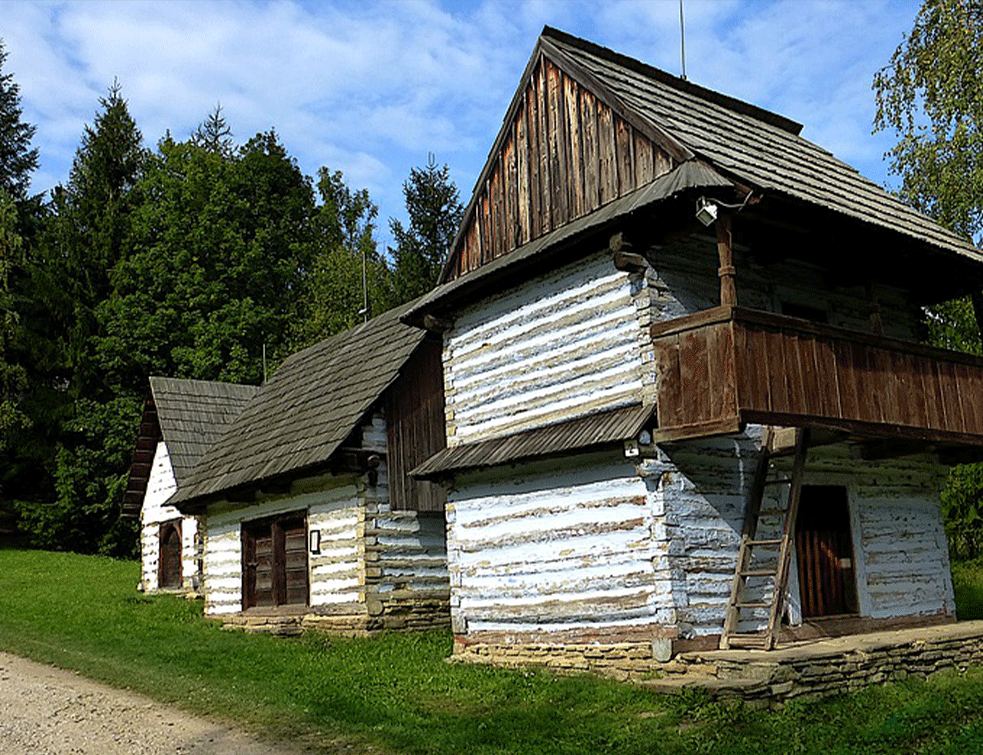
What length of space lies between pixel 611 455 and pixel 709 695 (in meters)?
3.01

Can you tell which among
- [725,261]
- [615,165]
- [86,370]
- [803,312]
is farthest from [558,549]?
[86,370]

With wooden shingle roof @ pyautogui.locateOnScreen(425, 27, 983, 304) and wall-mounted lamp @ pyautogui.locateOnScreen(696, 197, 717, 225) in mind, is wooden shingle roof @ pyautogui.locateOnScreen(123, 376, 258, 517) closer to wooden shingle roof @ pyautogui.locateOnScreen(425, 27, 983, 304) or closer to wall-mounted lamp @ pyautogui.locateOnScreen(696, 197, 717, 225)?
wooden shingle roof @ pyautogui.locateOnScreen(425, 27, 983, 304)

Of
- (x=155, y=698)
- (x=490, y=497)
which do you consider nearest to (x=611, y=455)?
(x=490, y=497)

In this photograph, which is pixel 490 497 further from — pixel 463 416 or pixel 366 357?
pixel 366 357

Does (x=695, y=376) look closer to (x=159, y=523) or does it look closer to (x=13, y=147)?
(x=159, y=523)

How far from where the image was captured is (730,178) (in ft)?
36.2

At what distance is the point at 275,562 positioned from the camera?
60.3ft

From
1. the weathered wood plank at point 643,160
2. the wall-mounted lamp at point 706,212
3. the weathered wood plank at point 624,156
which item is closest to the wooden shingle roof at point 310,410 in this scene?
the weathered wood plank at point 624,156

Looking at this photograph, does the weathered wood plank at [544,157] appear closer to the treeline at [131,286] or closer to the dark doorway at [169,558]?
the dark doorway at [169,558]

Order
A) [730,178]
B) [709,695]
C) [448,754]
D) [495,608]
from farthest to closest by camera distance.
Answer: [495,608] → [730,178] → [709,695] → [448,754]

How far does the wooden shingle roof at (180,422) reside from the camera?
25641mm

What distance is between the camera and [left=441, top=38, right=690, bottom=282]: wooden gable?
12.5 meters

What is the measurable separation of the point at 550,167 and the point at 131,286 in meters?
29.8

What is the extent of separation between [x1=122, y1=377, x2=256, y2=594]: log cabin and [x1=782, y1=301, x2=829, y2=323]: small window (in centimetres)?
1623
